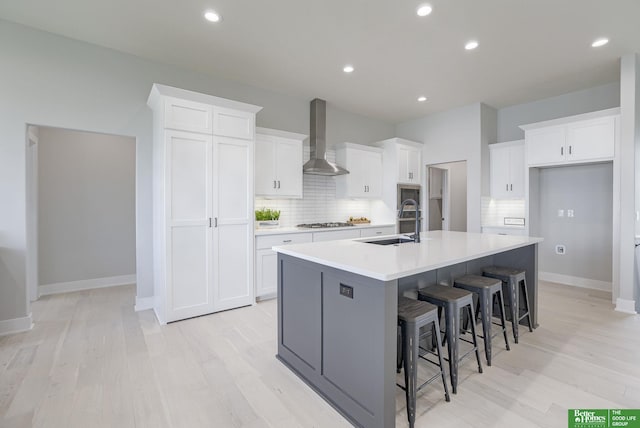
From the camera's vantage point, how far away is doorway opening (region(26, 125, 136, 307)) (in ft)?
13.9

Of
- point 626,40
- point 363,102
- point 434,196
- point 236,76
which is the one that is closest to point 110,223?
point 236,76

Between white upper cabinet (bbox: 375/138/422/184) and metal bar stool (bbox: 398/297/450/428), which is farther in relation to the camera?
white upper cabinet (bbox: 375/138/422/184)

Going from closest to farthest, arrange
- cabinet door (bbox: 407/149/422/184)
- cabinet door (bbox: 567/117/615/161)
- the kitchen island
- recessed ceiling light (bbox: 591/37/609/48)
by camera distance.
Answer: the kitchen island
recessed ceiling light (bbox: 591/37/609/48)
cabinet door (bbox: 567/117/615/161)
cabinet door (bbox: 407/149/422/184)

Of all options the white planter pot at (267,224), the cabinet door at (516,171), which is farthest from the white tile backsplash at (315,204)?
the cabinet door at (516,171)

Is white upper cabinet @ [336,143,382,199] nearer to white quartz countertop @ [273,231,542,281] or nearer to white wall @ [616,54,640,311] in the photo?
white quartz countertop @ [273,231,542,281]

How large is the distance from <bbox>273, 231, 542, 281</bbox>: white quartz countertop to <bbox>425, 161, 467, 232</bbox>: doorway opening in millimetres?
3480

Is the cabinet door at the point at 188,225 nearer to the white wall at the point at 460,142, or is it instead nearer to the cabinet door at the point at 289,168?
the cabinet door at the point at 289,168

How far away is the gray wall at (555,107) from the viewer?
4.37 metres

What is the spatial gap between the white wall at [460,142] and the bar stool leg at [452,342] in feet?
11.8

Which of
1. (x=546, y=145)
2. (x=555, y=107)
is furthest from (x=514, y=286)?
(x=555, y=107)

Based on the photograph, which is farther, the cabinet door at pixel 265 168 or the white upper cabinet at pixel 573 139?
the cabinet door at pixel 265 168

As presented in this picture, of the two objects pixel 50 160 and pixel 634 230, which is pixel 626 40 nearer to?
pixel 634 230

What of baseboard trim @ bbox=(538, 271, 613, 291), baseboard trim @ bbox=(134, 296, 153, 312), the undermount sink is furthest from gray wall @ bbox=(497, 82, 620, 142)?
baseboard trim @ bbox=(134, 296, 153, 312)

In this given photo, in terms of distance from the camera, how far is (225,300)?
3627mm
